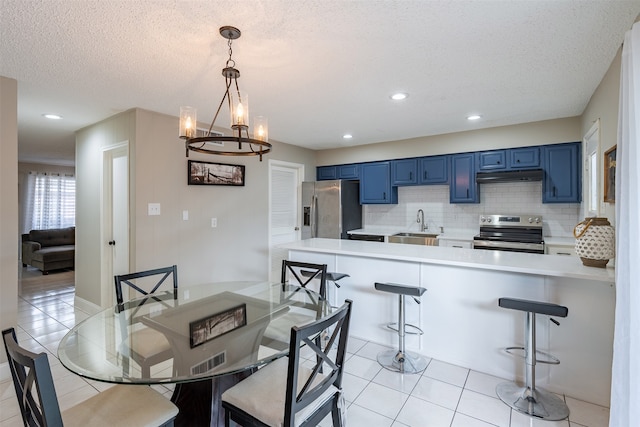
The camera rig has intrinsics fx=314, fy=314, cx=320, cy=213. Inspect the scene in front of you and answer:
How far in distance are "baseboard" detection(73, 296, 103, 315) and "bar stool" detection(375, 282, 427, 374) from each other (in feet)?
11.4

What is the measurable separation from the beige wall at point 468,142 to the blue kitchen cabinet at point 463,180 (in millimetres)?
130

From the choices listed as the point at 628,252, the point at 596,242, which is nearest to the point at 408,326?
the point at 596,242

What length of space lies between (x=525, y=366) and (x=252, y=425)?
1.97 metres

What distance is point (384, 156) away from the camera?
5305mm

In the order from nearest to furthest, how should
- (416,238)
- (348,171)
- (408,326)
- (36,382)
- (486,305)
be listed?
(36,382) → (486,305) → (408,326) → (416,238) → (348,171)

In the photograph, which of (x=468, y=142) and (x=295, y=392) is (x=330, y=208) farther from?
(x=295, y=392)

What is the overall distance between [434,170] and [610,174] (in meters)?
2.49

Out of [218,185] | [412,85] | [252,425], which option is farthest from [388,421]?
[218,185]

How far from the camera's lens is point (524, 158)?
13.5 feet

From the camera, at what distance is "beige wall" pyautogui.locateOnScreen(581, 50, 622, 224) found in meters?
2.28

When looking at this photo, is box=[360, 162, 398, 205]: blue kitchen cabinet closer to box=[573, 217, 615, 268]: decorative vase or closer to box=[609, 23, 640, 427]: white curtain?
box=[573, 217, 615, 268]: decorative vase

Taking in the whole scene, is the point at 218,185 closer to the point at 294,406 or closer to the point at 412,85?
the point at 412,85

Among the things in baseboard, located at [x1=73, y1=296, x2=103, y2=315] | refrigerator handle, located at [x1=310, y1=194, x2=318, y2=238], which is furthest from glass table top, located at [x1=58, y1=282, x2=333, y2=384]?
refrigerator handle, located at [x1=310, y1=194, x2=318, y2=238]

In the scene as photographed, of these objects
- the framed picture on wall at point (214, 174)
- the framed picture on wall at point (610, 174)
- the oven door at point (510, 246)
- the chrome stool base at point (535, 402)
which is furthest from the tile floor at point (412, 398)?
the framed picture on wall at point (214, 174)
